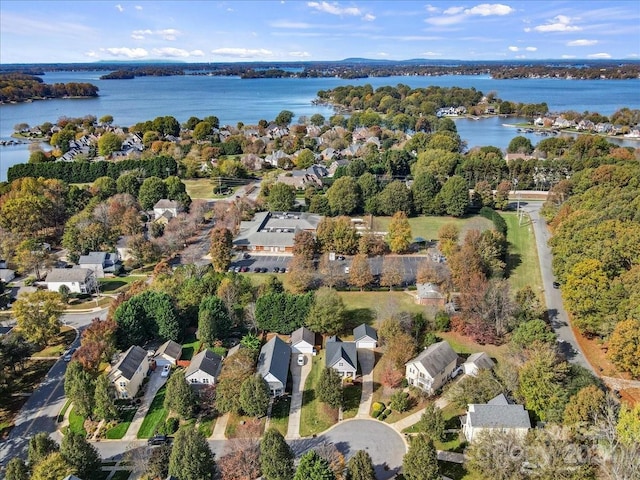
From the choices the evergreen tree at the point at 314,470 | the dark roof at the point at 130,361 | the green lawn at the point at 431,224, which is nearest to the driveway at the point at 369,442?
the evergreen tree at the point at 314,470

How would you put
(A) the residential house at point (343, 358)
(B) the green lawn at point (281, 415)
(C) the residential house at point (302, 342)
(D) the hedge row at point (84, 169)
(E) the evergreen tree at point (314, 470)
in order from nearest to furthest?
(E) the evergreen tree at point (314, 470)
(B) the green lawn at point (281, 415)
(A) the residential house at point (343, 358)
(C) the residential house at point (302, 342)
(D) the hedge row at point (84, 169)

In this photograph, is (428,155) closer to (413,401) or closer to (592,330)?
(592,330)

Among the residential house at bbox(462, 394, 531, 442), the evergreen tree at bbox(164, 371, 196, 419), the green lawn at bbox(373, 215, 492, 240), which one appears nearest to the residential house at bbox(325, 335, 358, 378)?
the residential house at bbox(462, 394, 531, 442)

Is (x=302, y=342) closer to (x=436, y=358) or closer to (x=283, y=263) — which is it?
(x=436, y=358)

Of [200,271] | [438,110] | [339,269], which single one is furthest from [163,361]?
[438,110]

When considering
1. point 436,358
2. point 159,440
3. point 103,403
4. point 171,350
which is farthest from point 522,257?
point 103,403

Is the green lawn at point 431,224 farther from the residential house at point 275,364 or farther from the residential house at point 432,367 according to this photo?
the residential house at point 275,364

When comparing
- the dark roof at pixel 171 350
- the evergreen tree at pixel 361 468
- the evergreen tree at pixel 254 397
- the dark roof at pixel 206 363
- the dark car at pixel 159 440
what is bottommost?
the dark car at pixel 159 440
